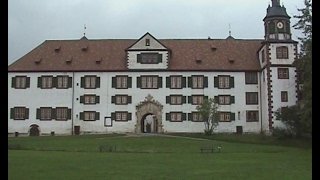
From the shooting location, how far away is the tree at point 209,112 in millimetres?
45562

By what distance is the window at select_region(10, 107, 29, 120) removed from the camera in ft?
165

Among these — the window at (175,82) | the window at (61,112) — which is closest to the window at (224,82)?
the window at (175,82)

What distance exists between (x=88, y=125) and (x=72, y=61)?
8.48 m

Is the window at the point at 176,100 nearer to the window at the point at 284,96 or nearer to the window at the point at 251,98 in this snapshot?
the window at the point at 251,98

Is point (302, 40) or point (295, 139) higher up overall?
point (302, 40)

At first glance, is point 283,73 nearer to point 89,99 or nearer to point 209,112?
point 209,112

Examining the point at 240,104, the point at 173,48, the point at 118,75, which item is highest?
the point at 173,48

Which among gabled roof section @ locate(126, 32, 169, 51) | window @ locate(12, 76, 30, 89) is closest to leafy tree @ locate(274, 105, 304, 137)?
gabled roof section @ locate(126, 32, 169, 51)

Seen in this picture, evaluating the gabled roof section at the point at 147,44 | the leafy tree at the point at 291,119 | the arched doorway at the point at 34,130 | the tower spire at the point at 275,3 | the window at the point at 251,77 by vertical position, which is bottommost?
the arched doorway at the point at 34,130

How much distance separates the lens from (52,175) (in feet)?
48.5

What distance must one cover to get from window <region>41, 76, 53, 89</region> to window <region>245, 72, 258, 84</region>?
24.0m

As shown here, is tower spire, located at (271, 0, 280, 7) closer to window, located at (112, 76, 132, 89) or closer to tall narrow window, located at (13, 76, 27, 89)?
window, located at (112, 76, 132, 89)
